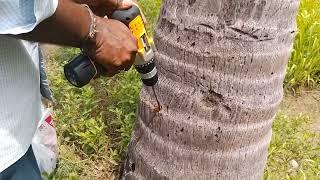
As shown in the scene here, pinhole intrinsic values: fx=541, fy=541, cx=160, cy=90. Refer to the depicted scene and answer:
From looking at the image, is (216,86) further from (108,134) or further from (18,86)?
(108,134)

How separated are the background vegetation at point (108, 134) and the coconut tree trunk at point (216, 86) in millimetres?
876

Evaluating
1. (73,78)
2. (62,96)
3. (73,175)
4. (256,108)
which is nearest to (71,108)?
(62,96)

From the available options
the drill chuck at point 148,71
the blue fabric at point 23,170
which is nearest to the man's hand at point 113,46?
the drill chuck at point 148,71

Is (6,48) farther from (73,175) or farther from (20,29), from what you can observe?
(73,175)

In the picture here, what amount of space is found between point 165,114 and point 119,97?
1.36 m

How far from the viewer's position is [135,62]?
212 cm

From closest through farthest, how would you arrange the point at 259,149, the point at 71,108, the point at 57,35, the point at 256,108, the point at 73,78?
the point at 57,35 < the point at 73,78 < the point at 256,108 < the point at 259,149 < the point at 71,108

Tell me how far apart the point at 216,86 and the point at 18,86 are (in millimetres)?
1036

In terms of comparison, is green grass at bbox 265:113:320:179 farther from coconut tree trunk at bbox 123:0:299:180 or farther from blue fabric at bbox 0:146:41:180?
blue fabric at bbox 0:146:41:180

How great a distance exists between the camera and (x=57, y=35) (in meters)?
1.75

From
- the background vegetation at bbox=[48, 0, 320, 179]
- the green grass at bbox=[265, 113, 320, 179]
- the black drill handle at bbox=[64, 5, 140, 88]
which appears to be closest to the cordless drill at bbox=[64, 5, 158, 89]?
the black drill handle at bbox=[64, 5, 140, 88]

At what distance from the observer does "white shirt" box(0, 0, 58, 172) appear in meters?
1.57

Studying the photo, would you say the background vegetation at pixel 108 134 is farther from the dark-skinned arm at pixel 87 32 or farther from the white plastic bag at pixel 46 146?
the dark-skinned arm at pixel 87 32

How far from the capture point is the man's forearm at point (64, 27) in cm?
168
